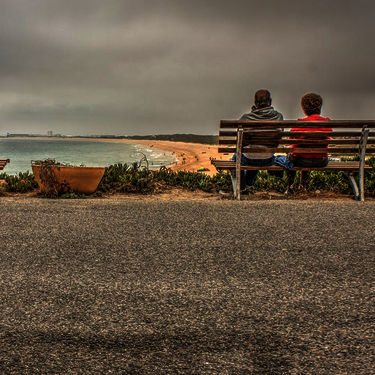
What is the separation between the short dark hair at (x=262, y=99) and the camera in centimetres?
697

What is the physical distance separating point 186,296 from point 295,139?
4.89 m

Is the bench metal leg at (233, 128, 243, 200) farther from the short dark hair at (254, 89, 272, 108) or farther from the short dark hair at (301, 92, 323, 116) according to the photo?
the short dark hair at (301, 92, 323, 116)

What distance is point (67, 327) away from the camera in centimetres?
238

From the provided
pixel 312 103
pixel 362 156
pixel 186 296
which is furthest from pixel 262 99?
pixel 186 296

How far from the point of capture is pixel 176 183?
27.1 feet

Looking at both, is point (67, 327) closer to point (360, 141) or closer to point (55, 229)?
point (55, 229)

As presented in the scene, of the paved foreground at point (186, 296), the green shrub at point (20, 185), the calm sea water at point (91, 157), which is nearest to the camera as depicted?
the paved foreground at point (186, 296)

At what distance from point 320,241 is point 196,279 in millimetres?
1733

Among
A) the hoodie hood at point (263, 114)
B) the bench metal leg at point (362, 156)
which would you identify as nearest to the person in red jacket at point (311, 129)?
the hoodie hood at point (263, 114)

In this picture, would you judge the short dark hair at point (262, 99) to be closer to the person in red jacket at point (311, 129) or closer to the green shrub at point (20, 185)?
the person in red jacket at point (311, 129)

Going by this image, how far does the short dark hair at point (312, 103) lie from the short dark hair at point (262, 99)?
0.59 metres

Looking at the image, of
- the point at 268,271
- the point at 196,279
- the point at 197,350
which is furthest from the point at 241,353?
the point at 268,271

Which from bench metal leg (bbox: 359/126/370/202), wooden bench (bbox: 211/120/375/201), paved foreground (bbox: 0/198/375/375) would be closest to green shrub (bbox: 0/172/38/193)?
paved foreground (bbox: 0/198/375/375)

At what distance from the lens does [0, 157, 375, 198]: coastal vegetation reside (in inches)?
298
